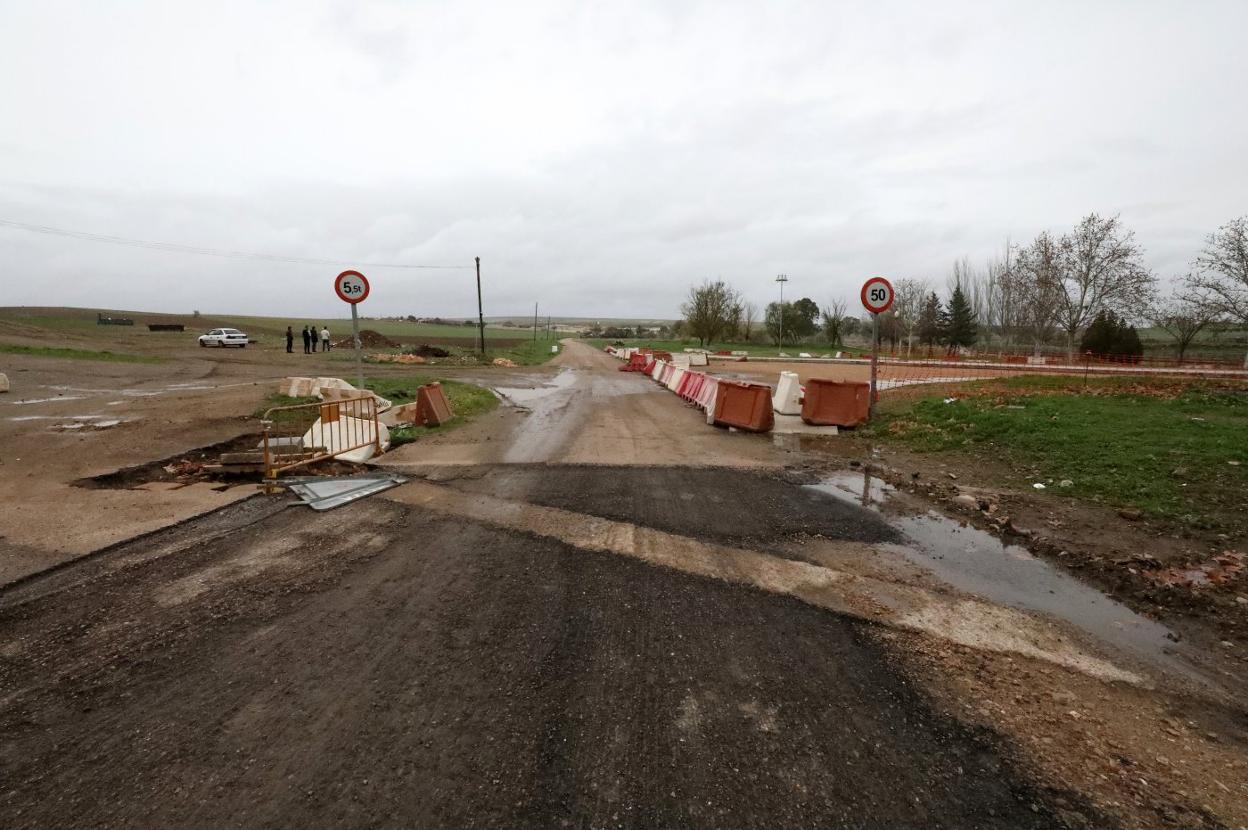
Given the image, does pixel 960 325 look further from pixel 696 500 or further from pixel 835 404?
→ pixel 696 500

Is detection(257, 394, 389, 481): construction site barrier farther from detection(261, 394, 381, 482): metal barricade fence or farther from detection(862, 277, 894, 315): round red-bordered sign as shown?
detection(862, 277, 894, 315): round red-bordered sign

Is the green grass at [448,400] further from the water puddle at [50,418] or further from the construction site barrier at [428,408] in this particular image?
the water puddle at [50,418]

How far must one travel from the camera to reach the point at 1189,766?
2.74 meters

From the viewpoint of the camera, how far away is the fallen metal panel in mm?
6522

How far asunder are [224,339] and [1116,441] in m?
50.2

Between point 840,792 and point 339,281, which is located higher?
point 339,281

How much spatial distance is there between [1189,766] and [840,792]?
5.81ft

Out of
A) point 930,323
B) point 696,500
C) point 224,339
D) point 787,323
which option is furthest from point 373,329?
point 696,500

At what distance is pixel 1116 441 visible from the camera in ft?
27.4

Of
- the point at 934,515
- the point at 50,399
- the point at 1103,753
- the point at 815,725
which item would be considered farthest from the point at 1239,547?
the point at 50,399

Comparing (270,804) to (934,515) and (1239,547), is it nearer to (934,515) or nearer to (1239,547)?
(934,515)

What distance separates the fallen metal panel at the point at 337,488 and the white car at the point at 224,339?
141ft

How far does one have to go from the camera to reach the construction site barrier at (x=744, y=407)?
11398 millimetres

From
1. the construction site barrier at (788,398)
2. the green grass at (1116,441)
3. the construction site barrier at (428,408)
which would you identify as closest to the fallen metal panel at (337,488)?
the construction site barrier at (428,408)
